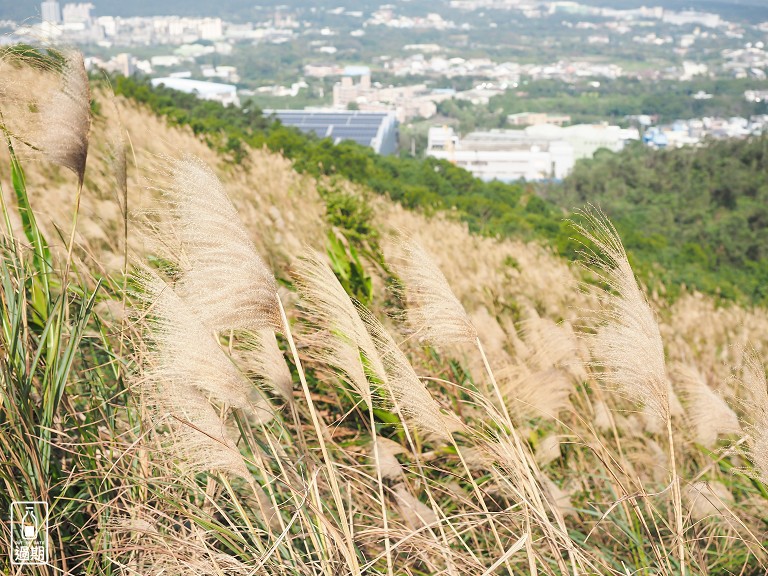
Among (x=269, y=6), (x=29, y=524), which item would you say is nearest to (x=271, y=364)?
(x=29, y=524)

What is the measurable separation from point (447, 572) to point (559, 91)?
71.5 metres

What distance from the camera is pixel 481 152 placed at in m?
42.5

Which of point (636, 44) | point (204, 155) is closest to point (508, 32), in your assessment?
point (636, 44)

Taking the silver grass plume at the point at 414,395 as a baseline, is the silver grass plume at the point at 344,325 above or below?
above

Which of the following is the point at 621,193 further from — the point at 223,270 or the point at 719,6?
the point at 719,6

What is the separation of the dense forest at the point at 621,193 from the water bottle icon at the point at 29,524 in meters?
0.95

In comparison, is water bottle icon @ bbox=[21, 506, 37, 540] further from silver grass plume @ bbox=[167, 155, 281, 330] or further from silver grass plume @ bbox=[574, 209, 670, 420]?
silver grass plume @ bbox=[574, 209, 670, 420]

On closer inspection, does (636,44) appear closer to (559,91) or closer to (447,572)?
(559,91)

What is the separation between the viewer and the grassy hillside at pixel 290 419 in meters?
1.04

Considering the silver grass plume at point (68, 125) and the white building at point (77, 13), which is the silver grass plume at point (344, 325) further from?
the white building at point (77, 13)

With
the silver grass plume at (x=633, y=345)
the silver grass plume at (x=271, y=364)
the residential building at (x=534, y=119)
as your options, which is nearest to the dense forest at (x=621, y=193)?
the silver grass plume at (x=633, y=345)

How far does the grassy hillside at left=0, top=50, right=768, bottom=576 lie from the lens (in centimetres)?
104

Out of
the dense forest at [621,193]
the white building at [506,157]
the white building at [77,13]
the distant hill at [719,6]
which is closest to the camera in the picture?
the dense forest at [621,193]

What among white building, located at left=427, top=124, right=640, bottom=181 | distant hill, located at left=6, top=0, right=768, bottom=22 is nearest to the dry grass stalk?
white building, located at left=427, top=124, right=640, bottom=181
